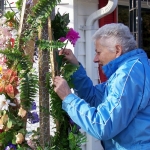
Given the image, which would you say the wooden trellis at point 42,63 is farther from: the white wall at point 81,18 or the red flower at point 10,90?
the white wall at point 81,18

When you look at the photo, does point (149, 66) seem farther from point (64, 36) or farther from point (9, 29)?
point (9, 29)

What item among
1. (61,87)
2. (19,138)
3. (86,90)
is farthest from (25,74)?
(86,90)

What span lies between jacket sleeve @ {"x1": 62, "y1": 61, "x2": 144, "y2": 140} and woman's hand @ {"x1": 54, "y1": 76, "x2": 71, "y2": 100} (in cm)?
3

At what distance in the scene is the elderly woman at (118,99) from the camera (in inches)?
70.4

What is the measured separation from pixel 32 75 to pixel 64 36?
33 cm

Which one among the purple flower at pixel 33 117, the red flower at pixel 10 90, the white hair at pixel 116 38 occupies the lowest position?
the purple flower at pixel 33 117

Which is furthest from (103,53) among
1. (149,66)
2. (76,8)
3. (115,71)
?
(76,8)

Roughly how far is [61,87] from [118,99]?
29 centimetres

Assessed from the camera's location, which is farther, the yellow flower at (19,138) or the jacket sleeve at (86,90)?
the jacket sleeve at (86,90)

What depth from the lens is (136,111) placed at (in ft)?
6.07

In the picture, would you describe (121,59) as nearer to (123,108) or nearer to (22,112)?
(123,108)

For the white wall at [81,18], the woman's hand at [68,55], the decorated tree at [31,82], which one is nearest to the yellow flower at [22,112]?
the decorated tree at [31,82]

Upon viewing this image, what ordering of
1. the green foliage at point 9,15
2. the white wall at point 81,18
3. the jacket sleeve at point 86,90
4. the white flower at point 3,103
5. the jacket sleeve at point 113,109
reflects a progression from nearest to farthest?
the jacket sleeve at point 113,109 < the white flower at point 3,103 < the green foliage at point 9,15 < the jacket sleeve at point 86,90 < the white wall at point 81,18

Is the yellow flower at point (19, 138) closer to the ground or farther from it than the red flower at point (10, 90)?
closer to the ground
